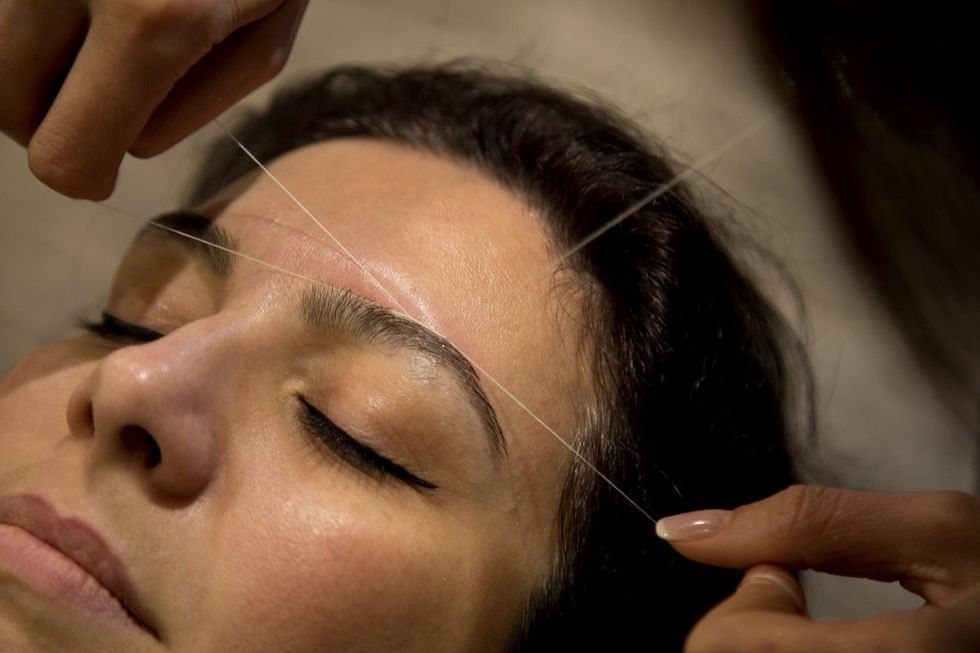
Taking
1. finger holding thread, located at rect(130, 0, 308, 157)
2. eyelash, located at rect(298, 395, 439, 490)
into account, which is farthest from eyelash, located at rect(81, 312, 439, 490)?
finger holding thread, located at rect(130, 0, 308, 157)

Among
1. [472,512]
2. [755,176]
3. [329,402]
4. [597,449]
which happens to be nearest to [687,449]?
[597,449]

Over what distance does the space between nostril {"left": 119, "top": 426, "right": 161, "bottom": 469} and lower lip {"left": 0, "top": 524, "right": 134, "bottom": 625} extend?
0.31 ft

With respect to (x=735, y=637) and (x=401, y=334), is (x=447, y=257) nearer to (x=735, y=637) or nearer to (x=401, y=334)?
(x=401, y=334)

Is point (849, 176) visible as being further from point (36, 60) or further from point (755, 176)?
point (36, 60)

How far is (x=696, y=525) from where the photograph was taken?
671 millimetres

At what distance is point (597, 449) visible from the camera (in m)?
0.82

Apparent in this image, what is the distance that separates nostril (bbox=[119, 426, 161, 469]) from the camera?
0.72 m

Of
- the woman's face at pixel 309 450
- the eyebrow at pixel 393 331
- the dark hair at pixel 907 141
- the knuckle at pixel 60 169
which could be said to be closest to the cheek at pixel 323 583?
the woman's face at pixel 309 450

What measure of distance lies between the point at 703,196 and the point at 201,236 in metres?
0.57

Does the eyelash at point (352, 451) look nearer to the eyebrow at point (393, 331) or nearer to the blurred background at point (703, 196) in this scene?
the eyebrow at point (393, 331)

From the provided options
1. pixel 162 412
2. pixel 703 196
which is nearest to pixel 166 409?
pixel 162 412

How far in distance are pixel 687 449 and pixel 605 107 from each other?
56 cm

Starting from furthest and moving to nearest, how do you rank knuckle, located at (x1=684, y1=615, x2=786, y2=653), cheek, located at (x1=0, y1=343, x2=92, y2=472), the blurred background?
the blurred background < cheek, located at (x1=0, y1=343, x2=92, y2=472) < knuckle, located at (x1=684, y1=615, x2=786, y2=653)

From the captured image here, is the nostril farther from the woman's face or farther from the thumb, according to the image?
the thumb
